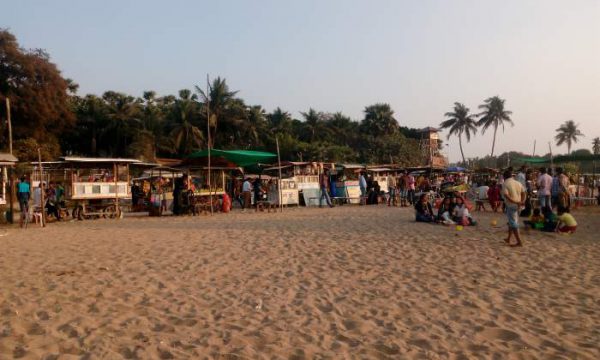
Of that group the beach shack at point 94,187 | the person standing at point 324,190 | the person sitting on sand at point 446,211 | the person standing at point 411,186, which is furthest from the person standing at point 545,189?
the beach shack at point 94,187

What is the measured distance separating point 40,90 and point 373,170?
22.4 m

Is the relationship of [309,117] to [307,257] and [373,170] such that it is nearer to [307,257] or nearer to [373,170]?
[373,170]

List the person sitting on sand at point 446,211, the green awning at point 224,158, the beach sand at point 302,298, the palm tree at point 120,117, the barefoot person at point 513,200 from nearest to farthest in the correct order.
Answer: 1. the beach sand at point 302,298
2. the barefoot person at point 513,200
3. the person sitting on sand at point 446,211
4. the green awning at point 224,158
5. the palm tree at point 120,117

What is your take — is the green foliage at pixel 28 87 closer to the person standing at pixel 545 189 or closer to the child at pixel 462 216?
the child at pixel 462 216

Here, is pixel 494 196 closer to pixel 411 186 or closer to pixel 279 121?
pixel 411 186

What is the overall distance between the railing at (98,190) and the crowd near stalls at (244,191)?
3 centimetres

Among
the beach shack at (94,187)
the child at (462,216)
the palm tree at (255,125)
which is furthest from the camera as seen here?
the palm tree at (255,125)

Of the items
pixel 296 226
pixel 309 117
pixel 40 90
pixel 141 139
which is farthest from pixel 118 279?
pixel 309 117

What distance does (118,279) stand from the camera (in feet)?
20.4

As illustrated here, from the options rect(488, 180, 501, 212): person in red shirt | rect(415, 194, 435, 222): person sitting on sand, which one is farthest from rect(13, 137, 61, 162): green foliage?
rect(488, 180, 501, 212): person in red shirt

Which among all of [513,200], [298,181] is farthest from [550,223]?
[298,181]

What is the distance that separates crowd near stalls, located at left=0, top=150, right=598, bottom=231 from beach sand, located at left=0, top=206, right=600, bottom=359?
3034mm

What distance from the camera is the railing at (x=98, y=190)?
47.7 feet

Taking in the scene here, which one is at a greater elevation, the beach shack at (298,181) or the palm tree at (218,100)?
the palm tree at (218,100)
